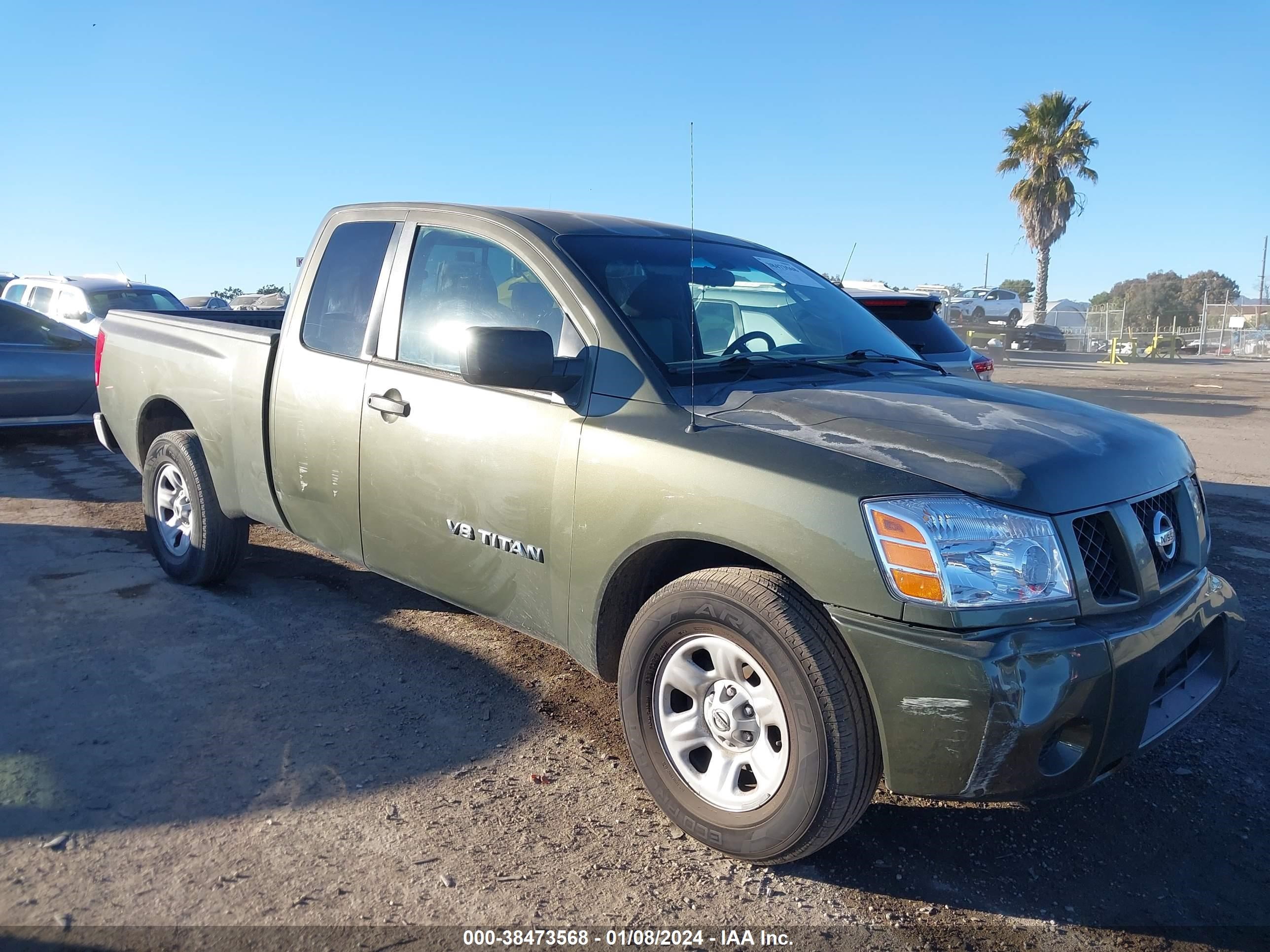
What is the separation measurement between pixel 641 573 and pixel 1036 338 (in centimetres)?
3739

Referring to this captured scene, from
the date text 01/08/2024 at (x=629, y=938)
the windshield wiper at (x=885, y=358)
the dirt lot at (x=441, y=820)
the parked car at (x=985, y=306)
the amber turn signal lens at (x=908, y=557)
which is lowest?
the date text 01/08/2024 at (x=629, y=938)

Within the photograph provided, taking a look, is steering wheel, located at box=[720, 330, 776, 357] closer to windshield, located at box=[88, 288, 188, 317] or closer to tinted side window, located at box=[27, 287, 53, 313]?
windshield, located at box=[88, 288, 188, 317]

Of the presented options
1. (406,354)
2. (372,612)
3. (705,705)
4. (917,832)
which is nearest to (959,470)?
(705,705)

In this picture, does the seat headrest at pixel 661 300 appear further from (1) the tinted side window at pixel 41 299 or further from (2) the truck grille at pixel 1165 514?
(1) the tinted side window at pixel 41 299

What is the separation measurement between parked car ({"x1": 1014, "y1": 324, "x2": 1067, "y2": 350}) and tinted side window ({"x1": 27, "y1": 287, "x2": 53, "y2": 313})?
106 feet

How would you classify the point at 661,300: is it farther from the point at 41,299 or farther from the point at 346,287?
the point at 41,299

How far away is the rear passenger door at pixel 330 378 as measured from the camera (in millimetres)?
3955

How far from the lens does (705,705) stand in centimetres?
286

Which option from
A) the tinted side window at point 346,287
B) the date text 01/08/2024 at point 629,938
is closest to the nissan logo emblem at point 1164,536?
the date text 01/08/2024 at point 629,938

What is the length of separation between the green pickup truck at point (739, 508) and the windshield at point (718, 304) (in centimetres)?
2

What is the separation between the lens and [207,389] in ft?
15.5

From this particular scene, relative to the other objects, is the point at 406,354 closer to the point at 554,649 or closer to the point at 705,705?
the point at 554,649

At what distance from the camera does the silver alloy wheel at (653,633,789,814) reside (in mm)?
2711

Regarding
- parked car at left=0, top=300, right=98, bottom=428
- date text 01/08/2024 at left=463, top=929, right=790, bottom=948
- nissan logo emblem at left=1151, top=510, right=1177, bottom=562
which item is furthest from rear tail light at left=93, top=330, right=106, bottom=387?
nissan logo emblem at left=1151, top=510, right=1177, bottom=562
